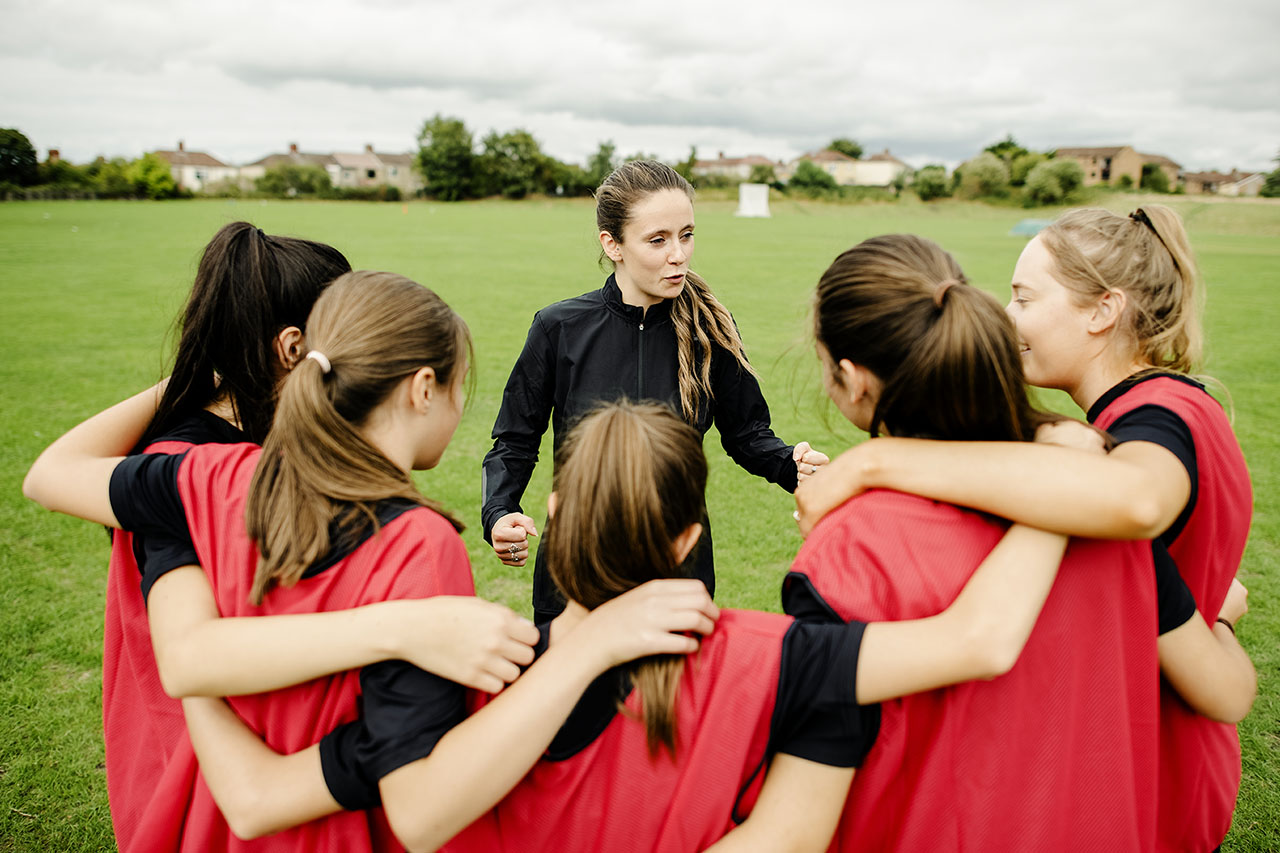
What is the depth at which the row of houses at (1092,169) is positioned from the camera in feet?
329

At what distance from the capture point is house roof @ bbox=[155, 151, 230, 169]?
111 m

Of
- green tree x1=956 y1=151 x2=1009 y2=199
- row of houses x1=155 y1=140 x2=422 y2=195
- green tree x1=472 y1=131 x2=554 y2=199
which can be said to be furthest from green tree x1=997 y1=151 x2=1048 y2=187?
row of houses x1=155 y1=140 x2=422 y2=195

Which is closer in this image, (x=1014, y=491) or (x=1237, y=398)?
(x=1014, y=491)

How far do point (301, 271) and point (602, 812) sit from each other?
1.50m

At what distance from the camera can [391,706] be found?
53.5 inches

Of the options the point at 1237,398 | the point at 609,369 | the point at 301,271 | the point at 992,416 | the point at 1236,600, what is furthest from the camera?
the point at 1237,398

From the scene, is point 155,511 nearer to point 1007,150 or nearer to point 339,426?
point 339,426

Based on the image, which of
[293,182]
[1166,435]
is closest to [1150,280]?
[1166,435]

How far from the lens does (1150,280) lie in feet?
6.70

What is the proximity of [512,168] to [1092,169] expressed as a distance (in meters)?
76.1

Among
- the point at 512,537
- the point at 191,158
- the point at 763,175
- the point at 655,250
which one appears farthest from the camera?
the point at 191,158

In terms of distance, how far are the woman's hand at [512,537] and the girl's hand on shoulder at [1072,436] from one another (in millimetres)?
1628

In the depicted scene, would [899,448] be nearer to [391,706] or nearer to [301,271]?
[391,706]

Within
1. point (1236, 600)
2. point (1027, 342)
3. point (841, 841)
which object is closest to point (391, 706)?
point (841, 841)
